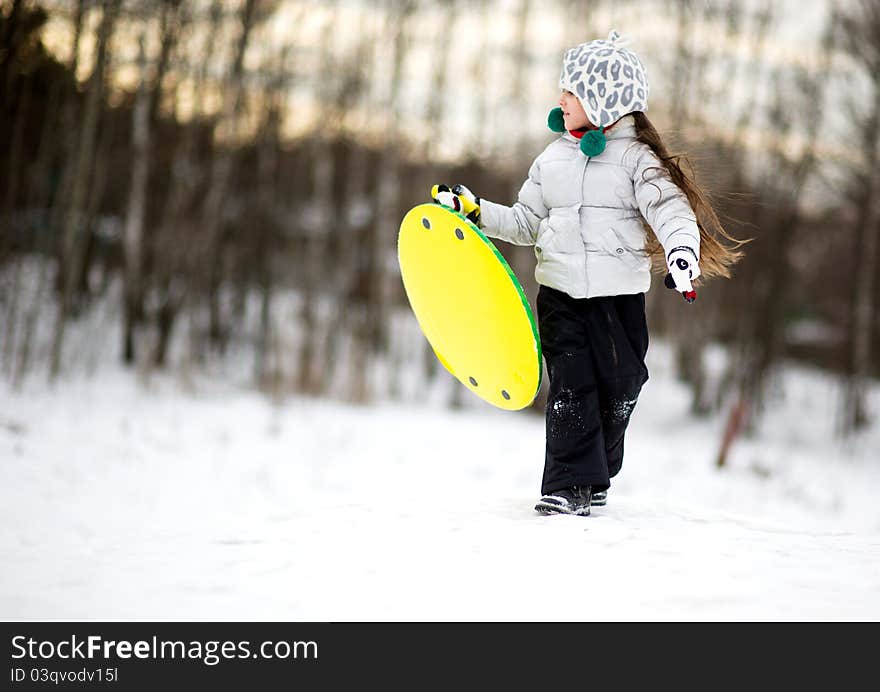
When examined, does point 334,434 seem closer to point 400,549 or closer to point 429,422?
point 429,422

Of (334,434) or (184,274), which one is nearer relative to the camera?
(334,434)

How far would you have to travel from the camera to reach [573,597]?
2264 mm

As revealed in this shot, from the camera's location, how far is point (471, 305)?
132 inches

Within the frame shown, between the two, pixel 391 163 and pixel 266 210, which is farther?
pixel 266 210

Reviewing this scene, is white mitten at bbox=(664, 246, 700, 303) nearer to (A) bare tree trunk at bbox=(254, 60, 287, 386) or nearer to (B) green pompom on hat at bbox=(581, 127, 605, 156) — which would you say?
(B) green pompom on hat at bbox=(581, 127, 605, 156)

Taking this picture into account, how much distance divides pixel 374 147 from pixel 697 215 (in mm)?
14139

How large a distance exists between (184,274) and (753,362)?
951 centimetres

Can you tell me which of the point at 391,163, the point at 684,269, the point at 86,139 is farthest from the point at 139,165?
the point at 684,269

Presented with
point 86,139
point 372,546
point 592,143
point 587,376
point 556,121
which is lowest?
point 372,546

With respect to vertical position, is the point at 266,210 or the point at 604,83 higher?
the point at 266,210

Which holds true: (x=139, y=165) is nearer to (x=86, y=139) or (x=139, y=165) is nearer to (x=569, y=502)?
(x=86, y=139)

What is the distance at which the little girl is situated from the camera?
10.1 ft

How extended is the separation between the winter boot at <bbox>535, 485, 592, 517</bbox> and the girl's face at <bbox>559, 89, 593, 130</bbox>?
1.34 m
